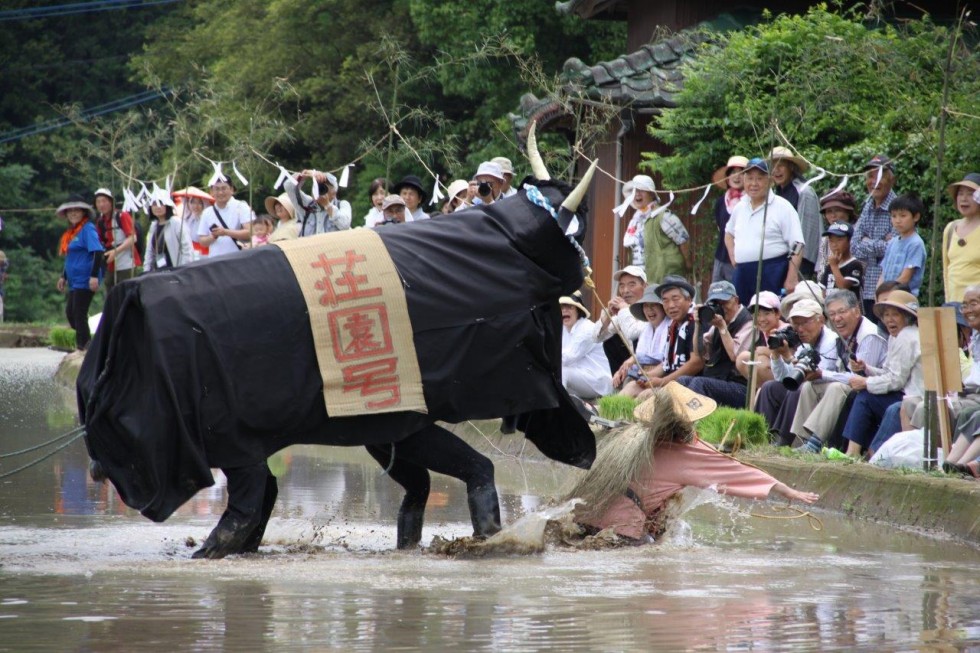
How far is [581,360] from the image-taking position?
41.1ft

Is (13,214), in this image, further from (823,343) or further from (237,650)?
(237,650)

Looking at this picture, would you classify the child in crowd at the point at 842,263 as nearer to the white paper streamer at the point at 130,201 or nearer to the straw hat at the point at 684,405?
the straw hat at the point at 684,405

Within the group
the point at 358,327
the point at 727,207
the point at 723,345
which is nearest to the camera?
the point at 358,327

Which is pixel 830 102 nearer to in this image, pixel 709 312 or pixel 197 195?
pixel 709 312

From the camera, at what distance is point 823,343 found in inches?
430

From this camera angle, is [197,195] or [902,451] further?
[197,195]

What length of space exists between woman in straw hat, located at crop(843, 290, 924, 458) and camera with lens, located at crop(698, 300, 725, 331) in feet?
5.23

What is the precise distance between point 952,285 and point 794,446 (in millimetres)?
1614

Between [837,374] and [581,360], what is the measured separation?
2506mm

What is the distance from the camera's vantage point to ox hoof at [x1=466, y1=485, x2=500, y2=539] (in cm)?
809

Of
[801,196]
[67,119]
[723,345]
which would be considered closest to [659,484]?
[723,345]

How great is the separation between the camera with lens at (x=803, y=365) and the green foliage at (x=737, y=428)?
13.0 inches

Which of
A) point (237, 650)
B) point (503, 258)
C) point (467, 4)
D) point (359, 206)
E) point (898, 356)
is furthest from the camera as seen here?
point (359, 206)

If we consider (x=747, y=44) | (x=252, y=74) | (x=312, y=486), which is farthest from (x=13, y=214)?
(x=312, y=486)
